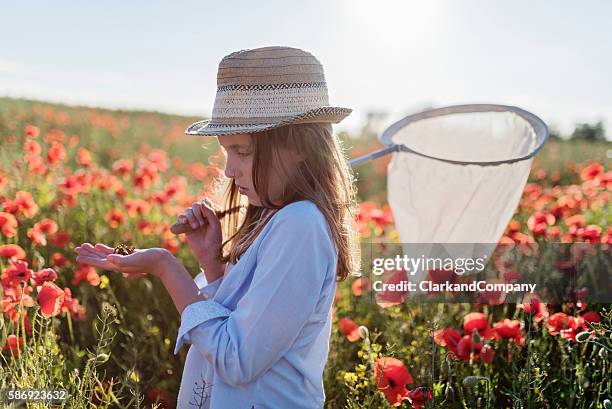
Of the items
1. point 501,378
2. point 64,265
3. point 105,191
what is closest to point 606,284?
point 501,378

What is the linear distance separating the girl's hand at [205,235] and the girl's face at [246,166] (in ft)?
0.72

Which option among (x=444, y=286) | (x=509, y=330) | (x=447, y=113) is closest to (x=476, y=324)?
(x=509, y=330)

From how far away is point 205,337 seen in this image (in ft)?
4.87

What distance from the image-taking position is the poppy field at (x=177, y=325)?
192cm

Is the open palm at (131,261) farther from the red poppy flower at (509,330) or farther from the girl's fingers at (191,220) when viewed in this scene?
the red poppy flower at (509,330)

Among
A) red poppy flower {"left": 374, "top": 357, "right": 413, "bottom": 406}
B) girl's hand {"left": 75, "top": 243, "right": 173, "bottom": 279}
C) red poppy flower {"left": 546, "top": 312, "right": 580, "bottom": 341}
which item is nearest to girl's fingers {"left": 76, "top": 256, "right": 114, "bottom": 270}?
girl's hand {"left": 75, "top": 243, "right": 173, "bottom": 279}

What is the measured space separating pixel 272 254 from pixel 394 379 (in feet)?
2.15

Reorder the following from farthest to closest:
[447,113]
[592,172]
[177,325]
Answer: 1. [592,172]
2. [447,113]
3. [177,325]

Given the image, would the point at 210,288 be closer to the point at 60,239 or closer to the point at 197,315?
the point at 197,315

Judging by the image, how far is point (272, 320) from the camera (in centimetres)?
143

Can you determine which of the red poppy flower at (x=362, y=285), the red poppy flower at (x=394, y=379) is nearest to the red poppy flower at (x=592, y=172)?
the red poppy flower at (x=362, y=285)

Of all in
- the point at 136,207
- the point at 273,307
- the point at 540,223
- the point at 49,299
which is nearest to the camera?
Result: the point at 273,307

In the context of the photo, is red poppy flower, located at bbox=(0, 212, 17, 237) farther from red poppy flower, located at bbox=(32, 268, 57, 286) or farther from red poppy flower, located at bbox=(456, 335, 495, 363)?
red poppy flower, located at bbox=(456, 335, 495, 363)

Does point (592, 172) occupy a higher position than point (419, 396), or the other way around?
point (592, 172)
